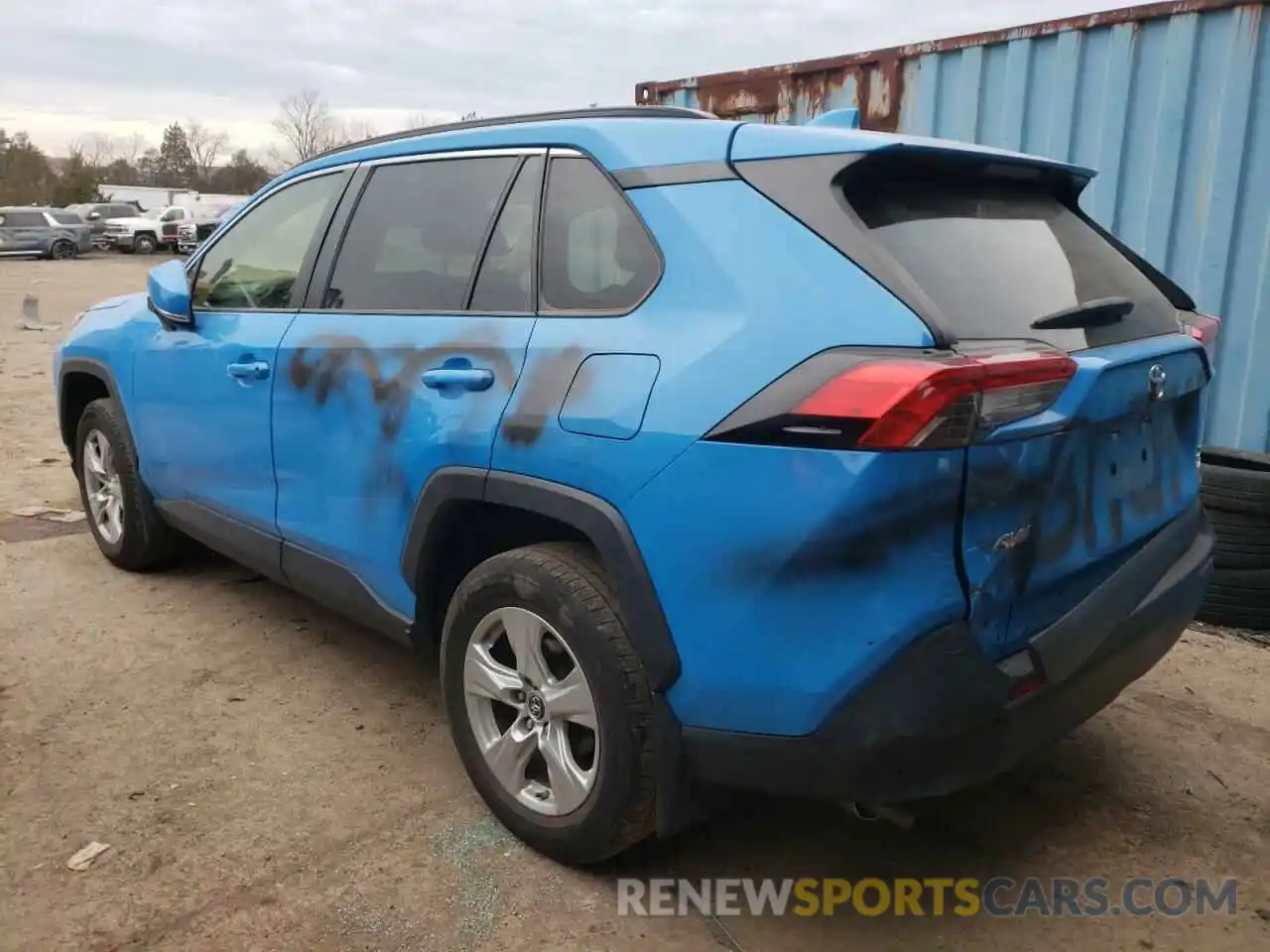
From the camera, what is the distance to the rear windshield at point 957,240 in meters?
2.02

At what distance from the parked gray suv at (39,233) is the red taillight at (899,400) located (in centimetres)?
3631

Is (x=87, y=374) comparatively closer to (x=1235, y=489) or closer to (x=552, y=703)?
(x=552, y=703)

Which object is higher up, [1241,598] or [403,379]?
[403,379]

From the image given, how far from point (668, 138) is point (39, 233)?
35.7 metres

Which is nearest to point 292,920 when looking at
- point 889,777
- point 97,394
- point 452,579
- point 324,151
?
point 452,579

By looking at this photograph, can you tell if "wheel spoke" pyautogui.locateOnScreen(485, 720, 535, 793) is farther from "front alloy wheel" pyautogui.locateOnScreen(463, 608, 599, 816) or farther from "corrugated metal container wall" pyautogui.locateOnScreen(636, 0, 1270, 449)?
"corrugated metal container wall" pyautogui.locateOnScreen(636, 0, 1270, 449)

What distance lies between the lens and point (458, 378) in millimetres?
2574

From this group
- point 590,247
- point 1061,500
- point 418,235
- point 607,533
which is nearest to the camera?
point 1061,500

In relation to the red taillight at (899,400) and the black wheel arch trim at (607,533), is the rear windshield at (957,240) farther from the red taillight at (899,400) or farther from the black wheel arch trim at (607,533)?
the black wheel arch trim at (607,533)

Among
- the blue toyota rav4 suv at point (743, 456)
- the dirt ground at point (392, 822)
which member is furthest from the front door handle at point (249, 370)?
the dirt ground at point (392, 822)

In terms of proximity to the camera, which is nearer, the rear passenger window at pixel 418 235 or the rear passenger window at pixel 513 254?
the rear passenger window at pixel 513 254

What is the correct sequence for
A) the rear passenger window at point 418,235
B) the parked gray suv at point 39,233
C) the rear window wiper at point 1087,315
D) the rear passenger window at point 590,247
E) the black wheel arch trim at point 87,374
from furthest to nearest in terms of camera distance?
1. the parked gray suv at point 39,233
2. the black wheel arch trim at point 87,374
3. the rear passenger window at point 418,235
4. the rear passenger window at point 590,247
5. the rear window wiper at point 1087,315
